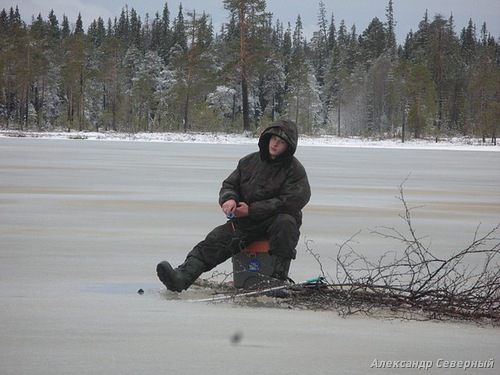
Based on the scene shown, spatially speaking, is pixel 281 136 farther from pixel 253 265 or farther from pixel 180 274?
pixel 180 274

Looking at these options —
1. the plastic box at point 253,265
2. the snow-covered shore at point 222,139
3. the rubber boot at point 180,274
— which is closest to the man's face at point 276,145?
the plastic box at point 253,265

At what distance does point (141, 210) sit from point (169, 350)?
6.99 m

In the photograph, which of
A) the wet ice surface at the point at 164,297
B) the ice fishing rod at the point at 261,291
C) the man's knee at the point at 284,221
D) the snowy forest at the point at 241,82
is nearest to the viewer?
the wet ice surface at the point at 164,297

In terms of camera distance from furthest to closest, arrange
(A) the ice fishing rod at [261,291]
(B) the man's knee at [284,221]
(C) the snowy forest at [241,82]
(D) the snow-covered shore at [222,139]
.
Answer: (C) the snowy forest at [241,82] → (D) the snow-covered shore at [222,139] → (B) the man's knee at [284,221] → (A) the ice fishing rod at [261,291]

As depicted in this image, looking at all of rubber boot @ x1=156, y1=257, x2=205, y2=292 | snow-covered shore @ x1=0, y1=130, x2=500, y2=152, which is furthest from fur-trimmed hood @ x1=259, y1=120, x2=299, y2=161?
snow-covered shore @ x1=0, y1=130, x2=500, y2=152

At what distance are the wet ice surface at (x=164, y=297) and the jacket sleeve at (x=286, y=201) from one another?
678 millimetres

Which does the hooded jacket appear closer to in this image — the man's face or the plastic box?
the man's face

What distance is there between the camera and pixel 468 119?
80250mm

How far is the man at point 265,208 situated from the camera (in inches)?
211

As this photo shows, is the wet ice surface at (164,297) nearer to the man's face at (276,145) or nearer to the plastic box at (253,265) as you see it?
the plastic box at (253,265)

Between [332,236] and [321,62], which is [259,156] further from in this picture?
[321,62]

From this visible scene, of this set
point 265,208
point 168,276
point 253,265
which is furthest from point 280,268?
point 168,276

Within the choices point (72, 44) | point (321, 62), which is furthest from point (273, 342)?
point (321, 62)

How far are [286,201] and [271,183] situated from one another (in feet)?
0.66
